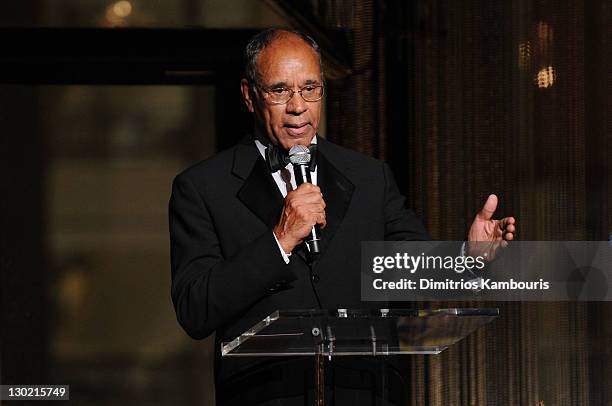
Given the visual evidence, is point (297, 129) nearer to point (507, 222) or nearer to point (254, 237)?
point (254, 237)

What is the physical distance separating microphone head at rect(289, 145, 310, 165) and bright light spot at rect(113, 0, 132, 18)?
88.2 inches

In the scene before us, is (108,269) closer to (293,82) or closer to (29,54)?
(29,54)

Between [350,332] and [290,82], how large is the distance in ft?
2.19

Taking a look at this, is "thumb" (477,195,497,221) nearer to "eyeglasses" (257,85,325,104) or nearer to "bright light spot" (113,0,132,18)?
"eyeglasses" (257,85,325,104)

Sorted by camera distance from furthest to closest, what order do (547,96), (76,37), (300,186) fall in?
(76,37), (547,96), (300,186)

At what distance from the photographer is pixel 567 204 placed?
4.22 metres

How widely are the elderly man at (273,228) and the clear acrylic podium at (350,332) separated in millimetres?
161

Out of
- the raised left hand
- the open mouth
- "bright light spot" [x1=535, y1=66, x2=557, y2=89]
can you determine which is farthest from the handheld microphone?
"bright light spot" [x1=535, y1=66, x2=557, y2=89]

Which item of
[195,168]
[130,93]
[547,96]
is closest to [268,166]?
[195,168]

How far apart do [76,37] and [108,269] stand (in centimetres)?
90

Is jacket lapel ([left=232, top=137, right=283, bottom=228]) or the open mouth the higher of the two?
the open mouth

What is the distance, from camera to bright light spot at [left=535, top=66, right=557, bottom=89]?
419cm

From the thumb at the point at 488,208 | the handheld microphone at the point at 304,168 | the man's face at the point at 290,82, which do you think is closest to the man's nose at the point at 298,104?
the man's face at the point at 290,82

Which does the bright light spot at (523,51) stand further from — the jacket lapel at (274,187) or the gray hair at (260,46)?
the gray hair at (260,46)
